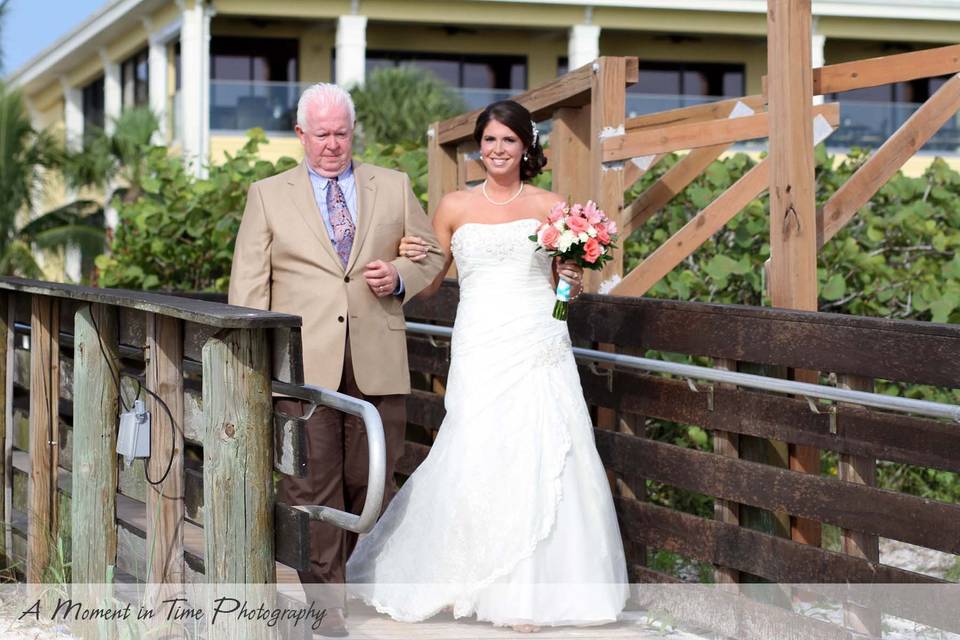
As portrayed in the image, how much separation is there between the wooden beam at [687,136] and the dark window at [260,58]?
64.7ft

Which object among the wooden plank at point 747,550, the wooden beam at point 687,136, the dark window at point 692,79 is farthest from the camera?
the dark window at point 692,79

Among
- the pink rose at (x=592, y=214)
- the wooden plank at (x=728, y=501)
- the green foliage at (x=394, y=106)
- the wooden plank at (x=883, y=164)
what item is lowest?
the wooden plank at (x=728, y=501)

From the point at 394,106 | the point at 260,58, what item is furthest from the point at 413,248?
the point at 260,58

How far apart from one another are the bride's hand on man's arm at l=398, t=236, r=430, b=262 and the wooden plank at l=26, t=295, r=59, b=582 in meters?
1.28

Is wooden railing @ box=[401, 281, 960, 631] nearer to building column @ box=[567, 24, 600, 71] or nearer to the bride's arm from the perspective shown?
the bride's arm

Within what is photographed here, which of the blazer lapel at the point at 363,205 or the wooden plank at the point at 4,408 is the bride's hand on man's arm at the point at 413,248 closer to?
the blazer lapel at the point at 363,205

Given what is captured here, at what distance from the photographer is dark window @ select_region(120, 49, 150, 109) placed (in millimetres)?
27406

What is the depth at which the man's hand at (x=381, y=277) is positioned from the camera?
516 cm

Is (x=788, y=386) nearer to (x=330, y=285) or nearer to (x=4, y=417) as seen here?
(x=330, y=285)

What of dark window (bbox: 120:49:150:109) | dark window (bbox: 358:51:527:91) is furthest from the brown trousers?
dark window (bbox: 120:49:150:109)

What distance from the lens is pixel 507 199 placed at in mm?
5555

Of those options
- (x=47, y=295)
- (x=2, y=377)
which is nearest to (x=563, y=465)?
(x=47, y=295)

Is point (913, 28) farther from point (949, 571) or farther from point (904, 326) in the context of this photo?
point (904, 326)

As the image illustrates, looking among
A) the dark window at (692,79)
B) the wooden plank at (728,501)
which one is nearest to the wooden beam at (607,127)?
the wooden plank at (728,501)
